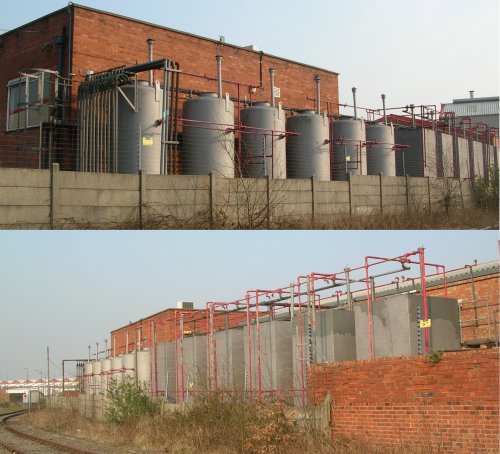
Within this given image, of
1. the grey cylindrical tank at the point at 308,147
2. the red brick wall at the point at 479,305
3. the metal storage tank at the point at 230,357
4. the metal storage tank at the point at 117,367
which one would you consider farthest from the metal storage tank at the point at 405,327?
the metal storage tank at the point at 117,367

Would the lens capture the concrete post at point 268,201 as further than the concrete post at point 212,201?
Yes

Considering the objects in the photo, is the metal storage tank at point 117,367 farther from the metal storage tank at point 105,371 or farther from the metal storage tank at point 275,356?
the metal storage tank at point 275,356

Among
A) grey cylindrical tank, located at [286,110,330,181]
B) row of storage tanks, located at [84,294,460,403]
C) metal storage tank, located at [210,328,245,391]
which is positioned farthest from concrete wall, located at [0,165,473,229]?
row of storage tanks, located at [84,294,460,403]

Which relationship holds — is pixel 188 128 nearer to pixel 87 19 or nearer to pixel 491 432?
pixel 87 19

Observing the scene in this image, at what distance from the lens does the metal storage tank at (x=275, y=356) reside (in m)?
17.2

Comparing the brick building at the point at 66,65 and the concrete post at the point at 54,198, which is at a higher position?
the brick building at the point at 66,65

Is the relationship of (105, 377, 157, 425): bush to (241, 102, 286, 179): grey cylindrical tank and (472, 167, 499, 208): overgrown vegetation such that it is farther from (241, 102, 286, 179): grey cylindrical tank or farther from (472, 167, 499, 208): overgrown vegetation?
(472, 167, 499, 208): overgrown vegetation

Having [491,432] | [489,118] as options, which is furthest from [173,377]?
[489,118]

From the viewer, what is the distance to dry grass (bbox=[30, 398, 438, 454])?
1297 cm

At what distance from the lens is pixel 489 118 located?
175 feet

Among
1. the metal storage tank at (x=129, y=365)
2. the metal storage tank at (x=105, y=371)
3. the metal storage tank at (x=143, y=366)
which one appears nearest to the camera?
the metal storage tank at (x=143, y=366)

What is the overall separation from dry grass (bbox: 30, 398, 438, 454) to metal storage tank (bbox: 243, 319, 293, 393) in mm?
1504

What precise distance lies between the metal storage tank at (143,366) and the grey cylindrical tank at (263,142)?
7.89m

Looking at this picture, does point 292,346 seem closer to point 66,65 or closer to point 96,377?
point 66,65
